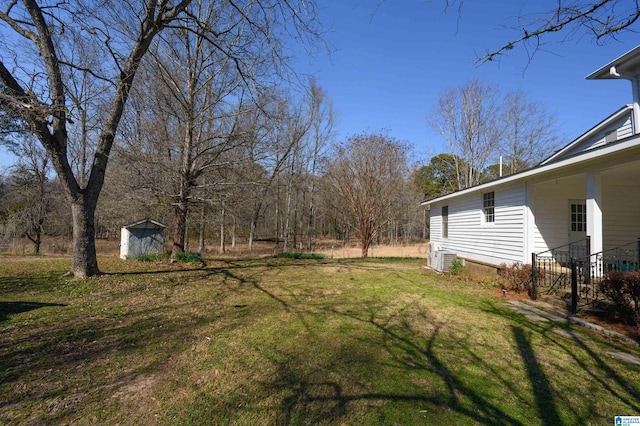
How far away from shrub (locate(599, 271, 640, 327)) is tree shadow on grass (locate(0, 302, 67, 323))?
30.1ft

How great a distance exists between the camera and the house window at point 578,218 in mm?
8750

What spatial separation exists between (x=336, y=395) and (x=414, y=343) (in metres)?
1.68

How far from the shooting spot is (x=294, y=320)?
470 cm

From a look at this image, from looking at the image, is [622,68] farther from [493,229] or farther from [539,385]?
[539,385]

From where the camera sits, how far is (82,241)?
6387 millimetres

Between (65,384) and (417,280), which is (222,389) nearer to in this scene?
(65,384)

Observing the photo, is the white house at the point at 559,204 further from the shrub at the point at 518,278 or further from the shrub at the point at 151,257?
the shrub at the point at 151,257

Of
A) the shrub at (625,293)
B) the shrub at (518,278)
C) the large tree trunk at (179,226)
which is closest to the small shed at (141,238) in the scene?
the large tree trunk at (179,226)

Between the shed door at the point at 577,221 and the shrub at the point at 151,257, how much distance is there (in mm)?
12696

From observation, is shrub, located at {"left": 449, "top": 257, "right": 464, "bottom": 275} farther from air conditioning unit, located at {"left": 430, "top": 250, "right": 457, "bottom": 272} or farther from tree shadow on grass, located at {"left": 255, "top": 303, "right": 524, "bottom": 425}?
tree shadow on grass, located at {"left": 255, "top": 303, "right": 524, "bottom": 425}

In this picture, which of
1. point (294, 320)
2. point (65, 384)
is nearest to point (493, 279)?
point (294, 320)

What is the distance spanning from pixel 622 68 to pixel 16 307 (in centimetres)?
1546

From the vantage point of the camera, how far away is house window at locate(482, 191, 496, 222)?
31.9 ft

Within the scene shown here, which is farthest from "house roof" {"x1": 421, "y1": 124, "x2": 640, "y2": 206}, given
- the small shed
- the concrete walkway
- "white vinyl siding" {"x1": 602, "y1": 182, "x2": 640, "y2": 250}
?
the small shed
